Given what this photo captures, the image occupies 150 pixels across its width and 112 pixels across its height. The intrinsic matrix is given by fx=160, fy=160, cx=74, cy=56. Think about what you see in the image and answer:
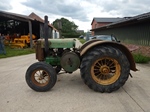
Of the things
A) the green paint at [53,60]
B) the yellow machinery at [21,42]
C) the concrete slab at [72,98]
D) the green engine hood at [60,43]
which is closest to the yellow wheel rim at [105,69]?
the concrete slab at [72,98]

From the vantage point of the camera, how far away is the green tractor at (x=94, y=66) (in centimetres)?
388

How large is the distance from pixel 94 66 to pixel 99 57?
27 cm

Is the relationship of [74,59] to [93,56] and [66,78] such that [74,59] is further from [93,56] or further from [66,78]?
[66,78]

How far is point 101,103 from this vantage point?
11.1 feet

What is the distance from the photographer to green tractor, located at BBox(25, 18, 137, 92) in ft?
12.7

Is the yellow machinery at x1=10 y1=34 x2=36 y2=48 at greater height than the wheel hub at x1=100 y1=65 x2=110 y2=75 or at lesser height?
greater

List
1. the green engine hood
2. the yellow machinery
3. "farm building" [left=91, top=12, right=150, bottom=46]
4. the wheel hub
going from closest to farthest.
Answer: the wheel hub < the green engine hood < "farm building" [left=91, top=12, right=150, bottom=46] < the yellow machinery

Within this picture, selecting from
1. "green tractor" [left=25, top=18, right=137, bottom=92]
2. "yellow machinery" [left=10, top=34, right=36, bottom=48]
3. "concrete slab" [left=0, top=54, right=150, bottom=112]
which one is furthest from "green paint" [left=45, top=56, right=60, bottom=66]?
"yellow machinery" [left=10, top=34, right=36, bottom=48]

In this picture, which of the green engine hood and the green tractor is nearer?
the green tractor

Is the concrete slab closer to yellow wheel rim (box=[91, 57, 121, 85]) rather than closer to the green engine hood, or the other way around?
yellow wheel rim (box=[91, 57, 121, 85])

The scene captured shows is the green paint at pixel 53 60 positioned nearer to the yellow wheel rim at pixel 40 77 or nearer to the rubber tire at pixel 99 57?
the yellow wheel rim at pixel 40 77

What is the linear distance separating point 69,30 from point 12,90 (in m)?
75.4

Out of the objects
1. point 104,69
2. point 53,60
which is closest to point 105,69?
point 104,69

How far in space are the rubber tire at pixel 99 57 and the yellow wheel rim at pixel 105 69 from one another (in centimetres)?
8
